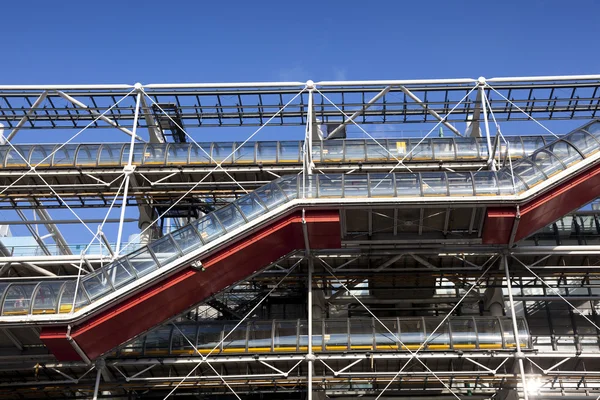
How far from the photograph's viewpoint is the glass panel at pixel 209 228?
17172mm

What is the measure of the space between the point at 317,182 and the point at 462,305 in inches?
274

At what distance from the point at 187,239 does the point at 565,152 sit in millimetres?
9463

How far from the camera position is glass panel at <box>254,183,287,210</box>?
17.5 m

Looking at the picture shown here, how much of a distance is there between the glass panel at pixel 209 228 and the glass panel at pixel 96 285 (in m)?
2.40

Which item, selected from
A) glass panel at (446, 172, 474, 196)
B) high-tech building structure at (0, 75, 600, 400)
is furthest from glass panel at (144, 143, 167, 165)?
glass panel at (446, 172, 474, 196)

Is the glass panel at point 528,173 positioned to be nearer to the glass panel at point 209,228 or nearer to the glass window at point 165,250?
the glass panel at point 209,228

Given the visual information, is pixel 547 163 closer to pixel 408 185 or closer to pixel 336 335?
pixel 408 185

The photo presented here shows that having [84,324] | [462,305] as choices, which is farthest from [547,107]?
[84,324]

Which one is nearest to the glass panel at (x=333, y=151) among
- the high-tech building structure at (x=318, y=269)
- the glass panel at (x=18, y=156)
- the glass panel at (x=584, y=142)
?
the high-tech building structure at (x=318, y=269)

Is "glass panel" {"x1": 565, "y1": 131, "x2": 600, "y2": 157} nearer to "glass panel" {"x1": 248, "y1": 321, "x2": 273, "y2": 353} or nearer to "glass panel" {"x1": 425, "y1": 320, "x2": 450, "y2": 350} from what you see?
"glass panel" {"x1": 425, "y1": 320, "x2": 450, "y2": 350}

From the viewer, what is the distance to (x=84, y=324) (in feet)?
53.5

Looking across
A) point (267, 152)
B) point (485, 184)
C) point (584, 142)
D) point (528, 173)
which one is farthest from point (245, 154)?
point (584, 142)

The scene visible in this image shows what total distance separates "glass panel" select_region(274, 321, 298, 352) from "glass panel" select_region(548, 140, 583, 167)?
7649 mm

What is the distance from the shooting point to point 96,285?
55.0ft
